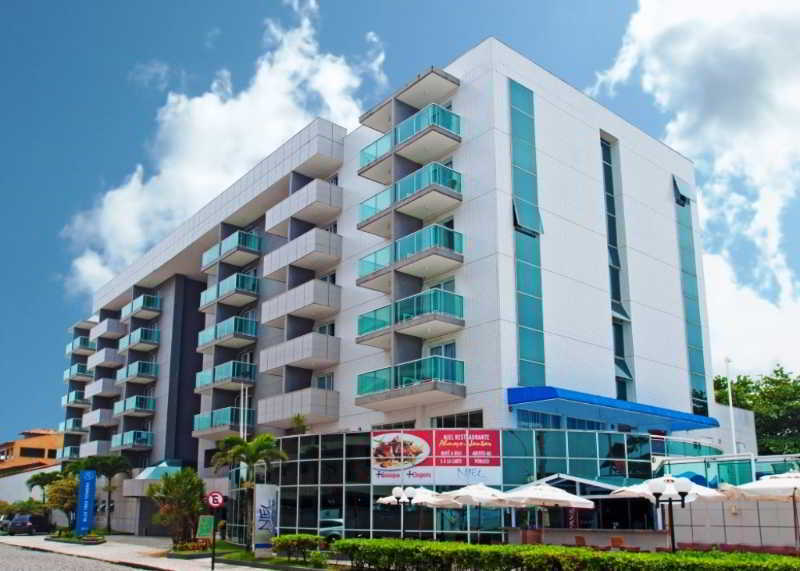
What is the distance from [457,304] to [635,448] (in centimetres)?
974

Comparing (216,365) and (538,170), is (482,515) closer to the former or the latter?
(538,170)

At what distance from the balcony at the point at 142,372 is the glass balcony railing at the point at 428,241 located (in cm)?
3476

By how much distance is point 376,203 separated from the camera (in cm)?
4294

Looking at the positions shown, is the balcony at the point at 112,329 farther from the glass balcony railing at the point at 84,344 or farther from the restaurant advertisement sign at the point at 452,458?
the restaurant advertisement sign at the point at 452,458

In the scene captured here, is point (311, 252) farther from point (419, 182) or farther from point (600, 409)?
point (600, 409)

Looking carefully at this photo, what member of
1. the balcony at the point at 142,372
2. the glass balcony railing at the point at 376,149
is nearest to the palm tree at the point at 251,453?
the glass balcony railing at the point at 376,149

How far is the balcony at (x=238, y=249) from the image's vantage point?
56.1 meters

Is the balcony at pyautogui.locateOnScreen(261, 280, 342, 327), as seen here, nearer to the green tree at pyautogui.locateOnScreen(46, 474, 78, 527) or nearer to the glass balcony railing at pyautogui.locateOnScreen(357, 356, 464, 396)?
the glass balcony railing at pyautogui.locateOnScreen(357, 356, 464, 396)

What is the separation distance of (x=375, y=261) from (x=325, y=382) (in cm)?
865

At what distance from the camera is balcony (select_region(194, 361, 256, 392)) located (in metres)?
53.4

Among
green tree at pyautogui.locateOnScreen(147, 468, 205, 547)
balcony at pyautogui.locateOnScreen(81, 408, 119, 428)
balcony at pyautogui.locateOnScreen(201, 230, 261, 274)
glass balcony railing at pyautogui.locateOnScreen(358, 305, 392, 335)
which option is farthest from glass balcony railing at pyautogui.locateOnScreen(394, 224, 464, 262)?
balcony at pyautogui.locateOnScreen(81, 408, 119, 428)

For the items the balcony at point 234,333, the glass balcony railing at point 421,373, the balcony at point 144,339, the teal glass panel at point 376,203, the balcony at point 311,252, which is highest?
the teal glass panel at point 376,203

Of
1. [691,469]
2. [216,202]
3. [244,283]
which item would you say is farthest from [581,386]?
[216,202]

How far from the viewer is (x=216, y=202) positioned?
60250 millimetres
